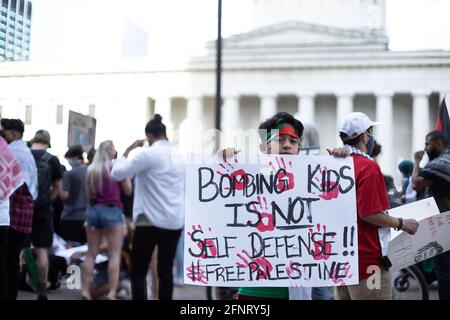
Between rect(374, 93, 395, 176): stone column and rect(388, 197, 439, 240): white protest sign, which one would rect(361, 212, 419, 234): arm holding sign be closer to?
rect(388, 197, 439, 240): white protest sign

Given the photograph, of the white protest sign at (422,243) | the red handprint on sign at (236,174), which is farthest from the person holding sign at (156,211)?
the white protest sign at (422,243)

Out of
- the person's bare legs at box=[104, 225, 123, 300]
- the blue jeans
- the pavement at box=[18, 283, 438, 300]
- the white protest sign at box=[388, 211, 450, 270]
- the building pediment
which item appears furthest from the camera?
the building pediment

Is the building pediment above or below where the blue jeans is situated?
above

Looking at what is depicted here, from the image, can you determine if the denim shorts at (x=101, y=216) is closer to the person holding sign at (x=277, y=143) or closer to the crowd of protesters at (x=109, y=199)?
the crowd of protesters at (x=109, y=199)

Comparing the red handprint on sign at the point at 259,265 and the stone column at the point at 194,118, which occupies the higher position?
the stone column at the point at 194,118

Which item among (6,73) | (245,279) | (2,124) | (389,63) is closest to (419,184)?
(245,279)

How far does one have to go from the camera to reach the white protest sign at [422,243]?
3117 millimetres

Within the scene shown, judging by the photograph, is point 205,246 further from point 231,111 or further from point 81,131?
point 231,111

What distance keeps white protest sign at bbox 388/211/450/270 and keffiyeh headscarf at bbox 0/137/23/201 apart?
251 centimetres

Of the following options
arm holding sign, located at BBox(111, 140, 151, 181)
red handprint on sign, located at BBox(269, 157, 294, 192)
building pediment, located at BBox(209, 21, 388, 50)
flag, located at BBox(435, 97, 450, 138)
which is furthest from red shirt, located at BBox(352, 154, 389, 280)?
building pediment, located at BBox(209, 21, 388, 50)

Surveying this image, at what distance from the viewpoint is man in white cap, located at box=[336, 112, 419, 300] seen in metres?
2.88

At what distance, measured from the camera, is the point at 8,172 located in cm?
400

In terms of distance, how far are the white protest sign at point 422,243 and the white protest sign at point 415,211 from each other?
0.08m
